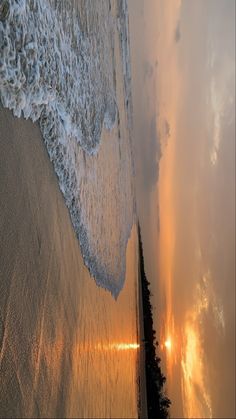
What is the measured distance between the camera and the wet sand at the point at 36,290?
5.87 feet

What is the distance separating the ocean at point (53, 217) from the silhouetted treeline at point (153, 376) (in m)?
8.83

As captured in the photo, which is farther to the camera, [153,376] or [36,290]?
[153,376]

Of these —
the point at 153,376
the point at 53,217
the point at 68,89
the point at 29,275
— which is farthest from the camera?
the point at 153,376

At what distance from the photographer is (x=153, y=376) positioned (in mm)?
13602

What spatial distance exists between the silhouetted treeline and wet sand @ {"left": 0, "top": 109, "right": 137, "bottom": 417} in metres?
10.8

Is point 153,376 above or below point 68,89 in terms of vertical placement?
below

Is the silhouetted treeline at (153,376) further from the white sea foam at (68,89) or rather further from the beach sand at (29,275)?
the beach sand at (29,275)

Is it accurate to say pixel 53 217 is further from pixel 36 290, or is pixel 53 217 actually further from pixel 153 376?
pixel 153 376

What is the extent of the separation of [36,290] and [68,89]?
5.59 ft

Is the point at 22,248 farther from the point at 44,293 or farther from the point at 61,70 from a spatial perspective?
the point at 61,70

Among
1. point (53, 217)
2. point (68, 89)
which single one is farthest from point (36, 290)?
point (68, 89)

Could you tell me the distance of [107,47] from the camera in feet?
19.0

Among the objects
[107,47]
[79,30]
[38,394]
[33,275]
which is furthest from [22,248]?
[107,47]

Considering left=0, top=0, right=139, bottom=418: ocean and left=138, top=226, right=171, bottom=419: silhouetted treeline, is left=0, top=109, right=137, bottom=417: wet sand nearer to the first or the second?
left=0, top=0, right=139, bottom=418: ocean
